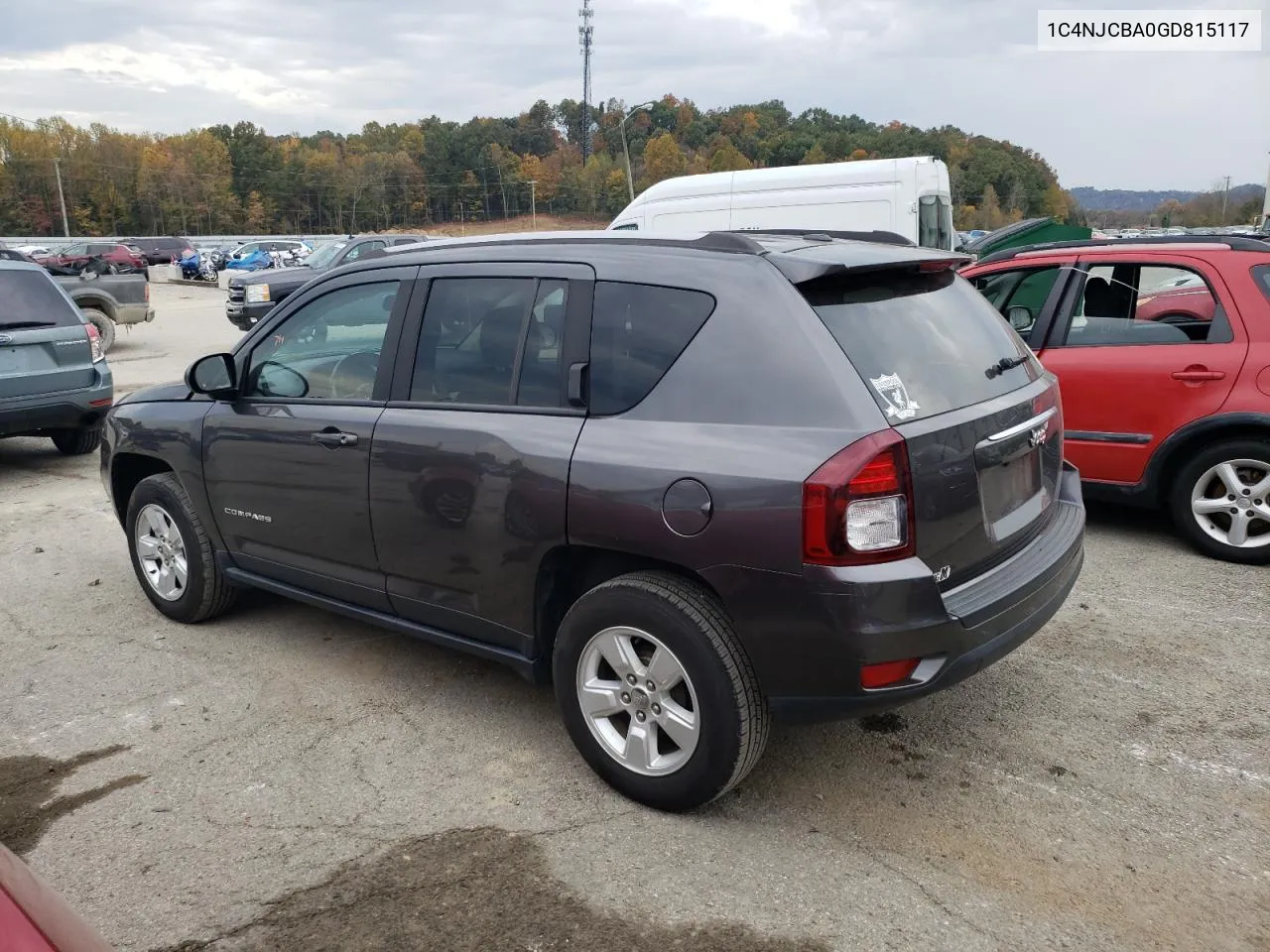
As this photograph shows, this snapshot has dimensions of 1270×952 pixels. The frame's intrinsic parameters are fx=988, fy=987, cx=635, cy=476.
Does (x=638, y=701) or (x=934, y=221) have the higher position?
(x=934, y=221)

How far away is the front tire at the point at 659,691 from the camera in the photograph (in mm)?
2914

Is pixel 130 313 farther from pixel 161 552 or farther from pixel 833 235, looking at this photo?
pixel 833 235

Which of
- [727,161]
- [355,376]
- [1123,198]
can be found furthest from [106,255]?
[1123,198]

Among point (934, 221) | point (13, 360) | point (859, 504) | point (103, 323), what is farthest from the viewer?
point (103, 323)

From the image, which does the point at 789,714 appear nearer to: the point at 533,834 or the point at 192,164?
the point at 533,834

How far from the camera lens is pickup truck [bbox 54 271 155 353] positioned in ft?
52.0

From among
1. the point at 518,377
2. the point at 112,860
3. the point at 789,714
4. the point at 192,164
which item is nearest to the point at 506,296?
the point at 518,377

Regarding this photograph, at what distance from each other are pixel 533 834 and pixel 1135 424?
4.27m

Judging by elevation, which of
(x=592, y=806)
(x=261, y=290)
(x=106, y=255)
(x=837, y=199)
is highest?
(x=837, y=199)

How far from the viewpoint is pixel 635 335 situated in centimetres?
321

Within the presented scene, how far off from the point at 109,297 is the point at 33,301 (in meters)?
9.04

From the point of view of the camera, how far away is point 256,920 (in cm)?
272

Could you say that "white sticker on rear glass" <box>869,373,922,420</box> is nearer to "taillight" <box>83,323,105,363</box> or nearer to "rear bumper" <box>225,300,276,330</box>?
"taillight" <box>83,323,105,363</box>

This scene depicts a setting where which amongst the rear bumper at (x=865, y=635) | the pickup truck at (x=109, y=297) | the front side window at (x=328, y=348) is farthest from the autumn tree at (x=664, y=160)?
the rear bumper at (x=865, y=635)
